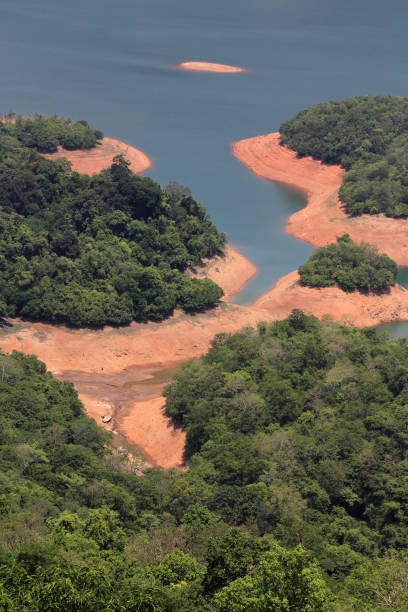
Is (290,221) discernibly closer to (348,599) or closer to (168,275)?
(168,275)

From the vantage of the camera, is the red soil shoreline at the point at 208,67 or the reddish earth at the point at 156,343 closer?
the reddish earth at the point at 156,343

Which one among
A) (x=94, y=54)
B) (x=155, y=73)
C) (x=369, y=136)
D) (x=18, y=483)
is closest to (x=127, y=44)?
(x=94, y=54)

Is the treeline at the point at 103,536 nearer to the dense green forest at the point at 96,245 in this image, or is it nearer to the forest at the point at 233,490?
the forest at the point at 233,490

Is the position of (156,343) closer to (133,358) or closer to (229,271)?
(133,358)

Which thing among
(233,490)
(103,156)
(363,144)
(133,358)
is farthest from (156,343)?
(363,144)

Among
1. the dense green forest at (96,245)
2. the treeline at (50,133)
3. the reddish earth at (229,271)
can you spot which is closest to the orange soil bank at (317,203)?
the reddish earth at (229,271)

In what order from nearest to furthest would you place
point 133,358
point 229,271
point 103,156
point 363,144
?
point 133,358 → point 229,271 → point 363,144 → point 103,156
